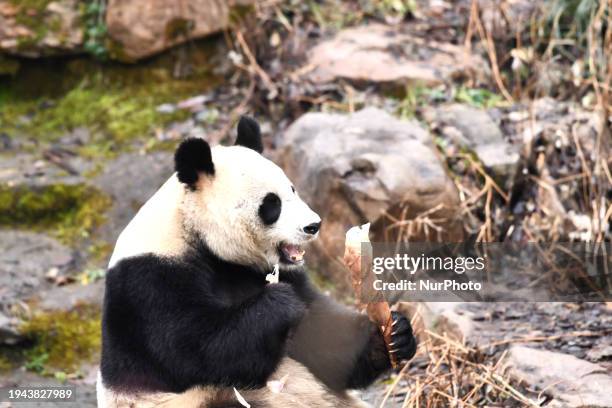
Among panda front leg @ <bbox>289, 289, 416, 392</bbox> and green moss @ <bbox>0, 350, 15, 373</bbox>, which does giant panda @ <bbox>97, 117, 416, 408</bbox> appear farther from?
green moss @ <bbox>0, 350, 15, 373</bbox>

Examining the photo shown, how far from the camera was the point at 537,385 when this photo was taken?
5672 millimetres

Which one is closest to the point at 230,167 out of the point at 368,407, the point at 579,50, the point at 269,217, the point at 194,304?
the point at 269,217

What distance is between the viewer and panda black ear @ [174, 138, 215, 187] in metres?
4.79

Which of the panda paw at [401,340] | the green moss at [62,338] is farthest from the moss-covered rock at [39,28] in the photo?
the panda paw at [401,340]

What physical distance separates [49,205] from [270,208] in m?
4.74

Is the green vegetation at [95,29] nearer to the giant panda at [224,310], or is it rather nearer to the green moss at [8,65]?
the green moss at [8,65]

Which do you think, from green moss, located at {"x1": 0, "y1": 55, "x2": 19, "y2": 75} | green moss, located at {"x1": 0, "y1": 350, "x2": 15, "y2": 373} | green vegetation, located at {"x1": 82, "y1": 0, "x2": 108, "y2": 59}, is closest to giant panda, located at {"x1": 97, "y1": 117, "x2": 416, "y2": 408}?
green moss, located at {"x1": 0, "y1": 350, "x2": 15, "y2": 373}

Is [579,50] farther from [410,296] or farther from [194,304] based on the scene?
[194,304]

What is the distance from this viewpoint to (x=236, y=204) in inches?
191

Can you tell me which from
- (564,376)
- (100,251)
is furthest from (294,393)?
(100,251)

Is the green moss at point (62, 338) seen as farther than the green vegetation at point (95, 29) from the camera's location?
No

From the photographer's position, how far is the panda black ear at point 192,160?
4.79m

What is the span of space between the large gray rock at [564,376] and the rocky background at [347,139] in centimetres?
1

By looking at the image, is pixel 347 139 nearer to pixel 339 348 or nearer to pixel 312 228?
pixel 339 348
